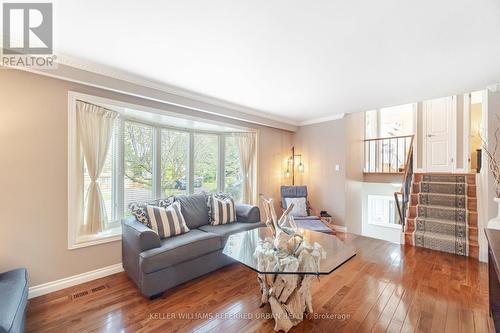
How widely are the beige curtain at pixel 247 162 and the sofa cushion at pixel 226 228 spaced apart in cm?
107

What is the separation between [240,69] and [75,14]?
56.9 inches

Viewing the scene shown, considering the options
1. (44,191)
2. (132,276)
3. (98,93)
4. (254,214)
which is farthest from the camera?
(254,214)

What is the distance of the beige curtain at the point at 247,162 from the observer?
4320mm

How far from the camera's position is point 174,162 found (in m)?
3.65

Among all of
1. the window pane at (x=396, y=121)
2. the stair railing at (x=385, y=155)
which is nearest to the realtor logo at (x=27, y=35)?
the stair railing at (x=385, y=155)

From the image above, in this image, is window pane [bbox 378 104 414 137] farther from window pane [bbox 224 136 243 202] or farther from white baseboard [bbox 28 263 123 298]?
white baseboard [bbox 28 263 123 298]

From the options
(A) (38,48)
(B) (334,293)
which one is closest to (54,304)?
(A) (38,48)

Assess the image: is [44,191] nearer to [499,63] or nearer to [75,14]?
[75,14]

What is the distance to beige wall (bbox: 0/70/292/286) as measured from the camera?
2.05 meters

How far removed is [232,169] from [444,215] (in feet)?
12.6

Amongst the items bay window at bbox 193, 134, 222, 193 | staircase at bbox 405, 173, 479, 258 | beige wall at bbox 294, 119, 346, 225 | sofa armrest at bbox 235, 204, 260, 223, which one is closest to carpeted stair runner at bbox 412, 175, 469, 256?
staircase at bbox 405, 173, 479, 258

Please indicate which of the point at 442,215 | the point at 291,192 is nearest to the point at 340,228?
the point at 291,192

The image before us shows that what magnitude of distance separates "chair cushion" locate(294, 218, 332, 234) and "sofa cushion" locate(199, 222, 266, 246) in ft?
2.79

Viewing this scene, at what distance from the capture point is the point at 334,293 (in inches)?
88.4
